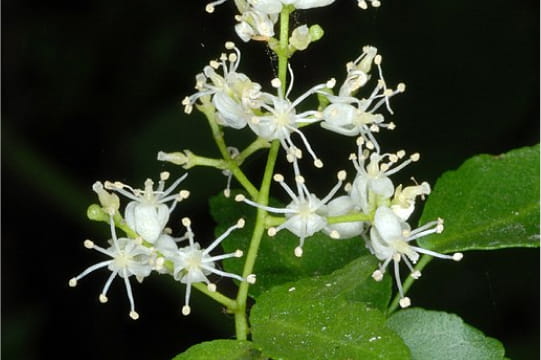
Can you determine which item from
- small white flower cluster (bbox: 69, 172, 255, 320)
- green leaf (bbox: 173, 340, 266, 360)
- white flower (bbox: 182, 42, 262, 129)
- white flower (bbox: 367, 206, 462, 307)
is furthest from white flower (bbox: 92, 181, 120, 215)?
white flower (bbox: 367, 206, 462, 307)

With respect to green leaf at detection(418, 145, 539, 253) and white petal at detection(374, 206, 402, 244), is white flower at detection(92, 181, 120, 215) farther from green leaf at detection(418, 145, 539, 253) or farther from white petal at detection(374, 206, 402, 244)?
green leaf at detection(418, 145, 539, 253)

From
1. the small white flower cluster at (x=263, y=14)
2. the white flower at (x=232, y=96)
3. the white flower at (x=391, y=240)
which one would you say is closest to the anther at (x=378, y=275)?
the white flower at (x=391, y=240)

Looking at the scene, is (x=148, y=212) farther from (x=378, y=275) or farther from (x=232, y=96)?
(x=378, y=275)

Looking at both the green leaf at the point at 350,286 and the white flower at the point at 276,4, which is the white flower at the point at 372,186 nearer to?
the green leaf at the point at 350,286

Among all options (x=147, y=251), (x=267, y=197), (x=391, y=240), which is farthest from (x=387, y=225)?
(x=147, y=251)

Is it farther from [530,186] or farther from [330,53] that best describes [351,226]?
[330,53]

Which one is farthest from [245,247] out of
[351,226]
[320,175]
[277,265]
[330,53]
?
[330,53]
